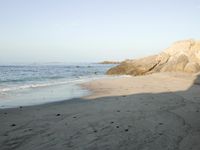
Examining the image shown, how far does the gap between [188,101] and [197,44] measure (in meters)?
33.3

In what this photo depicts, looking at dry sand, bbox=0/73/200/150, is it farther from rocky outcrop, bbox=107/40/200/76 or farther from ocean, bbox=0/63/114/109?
rocky outcrop, bbox=107/40/200/76

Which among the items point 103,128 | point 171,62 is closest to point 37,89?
point 103,128

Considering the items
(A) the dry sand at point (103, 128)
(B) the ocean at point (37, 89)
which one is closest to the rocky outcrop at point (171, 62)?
(B) the ocean at point (37, 89)

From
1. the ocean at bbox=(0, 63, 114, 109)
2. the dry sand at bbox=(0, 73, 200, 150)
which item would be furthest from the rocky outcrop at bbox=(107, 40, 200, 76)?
the dry sand at bbox=(0, 73, 200, 150)

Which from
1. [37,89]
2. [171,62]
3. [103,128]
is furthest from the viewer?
[171,62]

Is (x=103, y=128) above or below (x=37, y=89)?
above

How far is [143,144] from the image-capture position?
6.20m

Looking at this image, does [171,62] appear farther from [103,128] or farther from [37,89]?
[103,128]

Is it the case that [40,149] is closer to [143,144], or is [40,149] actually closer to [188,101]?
[143,144]

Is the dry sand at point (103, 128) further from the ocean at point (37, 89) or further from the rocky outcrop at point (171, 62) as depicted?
the rocky outcrop at point (171, 62)

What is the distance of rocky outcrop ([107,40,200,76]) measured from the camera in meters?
37.5

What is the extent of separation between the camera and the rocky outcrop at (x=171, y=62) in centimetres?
3747

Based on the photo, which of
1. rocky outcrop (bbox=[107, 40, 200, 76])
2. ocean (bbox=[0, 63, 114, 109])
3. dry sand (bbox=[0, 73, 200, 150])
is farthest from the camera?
rocky outcrop (bbox=[107, 40, 200, 76])

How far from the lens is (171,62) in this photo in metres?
39.2
